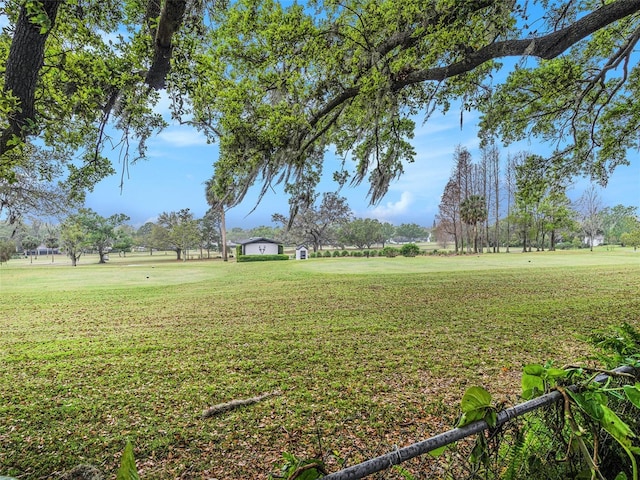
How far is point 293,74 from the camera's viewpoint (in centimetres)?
434

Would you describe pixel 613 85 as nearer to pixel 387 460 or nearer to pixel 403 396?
pixel 403 396

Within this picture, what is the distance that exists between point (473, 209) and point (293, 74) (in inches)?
1206

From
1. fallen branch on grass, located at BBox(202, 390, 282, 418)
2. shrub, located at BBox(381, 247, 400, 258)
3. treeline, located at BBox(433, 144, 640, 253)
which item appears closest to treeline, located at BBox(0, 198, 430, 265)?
shrub, located at BBox(381, 247, 400, 258)

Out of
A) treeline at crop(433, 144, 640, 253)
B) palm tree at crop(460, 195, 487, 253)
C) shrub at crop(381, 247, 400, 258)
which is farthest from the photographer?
treeline at crop(433, 144, 640, 253)

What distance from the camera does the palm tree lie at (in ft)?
99.5

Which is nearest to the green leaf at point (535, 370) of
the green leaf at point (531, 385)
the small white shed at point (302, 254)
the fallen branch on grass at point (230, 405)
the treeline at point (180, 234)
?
the green leaf at point (531, 385)

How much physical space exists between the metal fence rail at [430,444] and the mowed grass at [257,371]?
677mm

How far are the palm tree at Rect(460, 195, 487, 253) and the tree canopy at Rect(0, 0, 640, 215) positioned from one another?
26.0 m

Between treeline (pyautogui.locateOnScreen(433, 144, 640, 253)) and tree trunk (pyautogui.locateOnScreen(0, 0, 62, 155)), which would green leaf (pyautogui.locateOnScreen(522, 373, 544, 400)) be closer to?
tree trunk (pyautogui.locateOnScreen(0, 0, 62, 155))

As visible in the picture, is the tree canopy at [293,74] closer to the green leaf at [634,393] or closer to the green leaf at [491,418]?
the green leaf at [491,418]

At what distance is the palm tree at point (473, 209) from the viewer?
30.3 metres

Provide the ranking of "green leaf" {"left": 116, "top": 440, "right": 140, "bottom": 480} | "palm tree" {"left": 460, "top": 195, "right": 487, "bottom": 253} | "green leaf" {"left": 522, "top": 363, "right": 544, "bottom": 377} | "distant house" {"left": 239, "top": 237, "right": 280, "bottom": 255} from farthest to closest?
1. "distant house" {"left": 239, "top": 237, "right": 280, "bottom": 255}
2. "palm tree" {"left": 460, "top": 195, "right": 487, "bottom": 253}
3. "green leaf" {"left": 522, "top": 363, "right": 544, "bottom": 377}
4. "green leaf" {"left": 116, "top": 440, "right": 140, "bottom": 480}

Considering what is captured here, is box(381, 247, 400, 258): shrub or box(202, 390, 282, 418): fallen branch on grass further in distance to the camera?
box(381, 247, 400, 258): shrub

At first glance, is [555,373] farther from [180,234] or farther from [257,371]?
[180,234]
